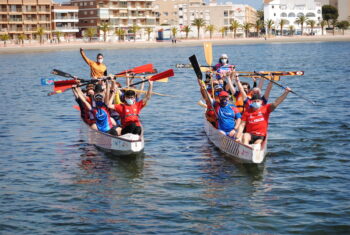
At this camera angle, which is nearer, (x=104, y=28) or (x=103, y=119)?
(x=103, y=119)

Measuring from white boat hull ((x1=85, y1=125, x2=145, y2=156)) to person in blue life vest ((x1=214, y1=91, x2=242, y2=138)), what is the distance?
8.83ft

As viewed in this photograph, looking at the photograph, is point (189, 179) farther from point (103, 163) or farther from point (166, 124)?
point (166, 124)

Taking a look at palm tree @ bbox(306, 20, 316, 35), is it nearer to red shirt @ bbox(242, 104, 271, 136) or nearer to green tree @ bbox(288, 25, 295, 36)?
green tree @ bbox(288, 25, 295, 36)

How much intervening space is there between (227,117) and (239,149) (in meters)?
1.90

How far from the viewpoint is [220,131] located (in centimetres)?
1947

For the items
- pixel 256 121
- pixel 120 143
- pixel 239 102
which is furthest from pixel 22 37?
pixel 256 121

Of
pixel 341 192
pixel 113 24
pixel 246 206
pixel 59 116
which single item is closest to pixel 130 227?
pixel 246 206

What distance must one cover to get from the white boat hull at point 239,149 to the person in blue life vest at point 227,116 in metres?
0.28

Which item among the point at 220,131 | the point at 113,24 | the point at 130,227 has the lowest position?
the point at 130,227

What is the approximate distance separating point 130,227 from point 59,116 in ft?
62.5

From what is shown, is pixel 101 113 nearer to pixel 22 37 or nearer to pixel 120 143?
pixel 120 143

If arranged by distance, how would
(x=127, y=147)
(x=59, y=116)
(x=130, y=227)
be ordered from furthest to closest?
(x=59, y=116)
(x=127, y=147)
(x=130, y=227)

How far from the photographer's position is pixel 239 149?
57.9 ft

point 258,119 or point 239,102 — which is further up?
point 239,102
